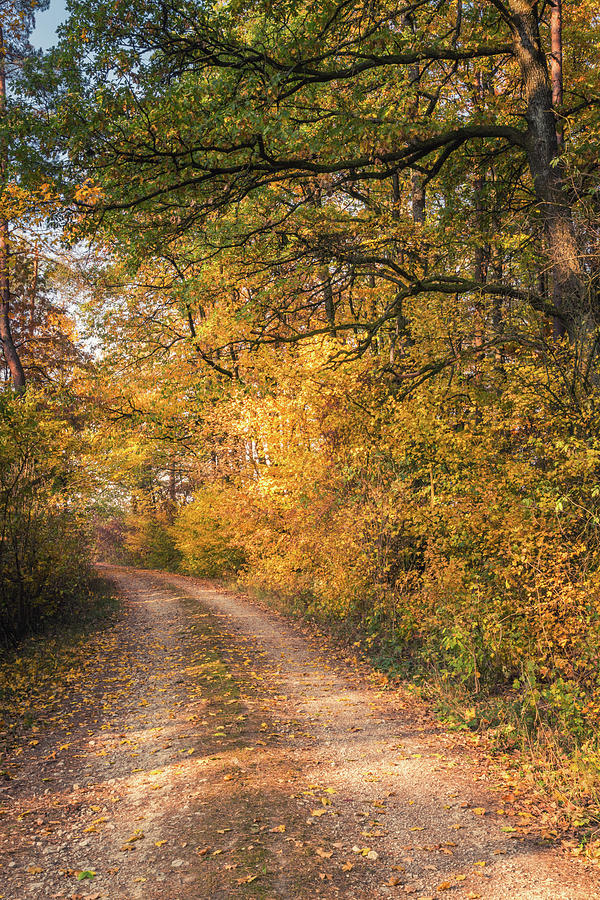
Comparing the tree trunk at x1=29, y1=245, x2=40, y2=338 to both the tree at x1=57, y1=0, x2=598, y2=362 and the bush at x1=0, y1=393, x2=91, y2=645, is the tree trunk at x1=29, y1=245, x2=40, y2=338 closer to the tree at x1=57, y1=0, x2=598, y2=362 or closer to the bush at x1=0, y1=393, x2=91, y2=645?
the bush at x1=0, y1=393, x2=91, y2=645

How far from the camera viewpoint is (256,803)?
5066 mm

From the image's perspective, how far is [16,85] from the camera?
7223 mm

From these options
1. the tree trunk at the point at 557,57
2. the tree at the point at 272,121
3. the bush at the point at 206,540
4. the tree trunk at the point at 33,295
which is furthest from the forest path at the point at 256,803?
the tree trunk at the point at 33,295

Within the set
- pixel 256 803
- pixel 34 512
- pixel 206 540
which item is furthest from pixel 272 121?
pixel 206 540

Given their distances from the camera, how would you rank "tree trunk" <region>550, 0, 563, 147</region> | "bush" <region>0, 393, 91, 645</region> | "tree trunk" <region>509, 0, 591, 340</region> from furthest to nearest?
"bush" <region>0, 393, 91, 645</region> < "tree trunk" <region>550, 0, 563, 147</region> < "tree trunk" <region>509, 0, 591, 340</region>

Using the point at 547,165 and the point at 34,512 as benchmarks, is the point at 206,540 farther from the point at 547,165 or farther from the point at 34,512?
the point at 547,165

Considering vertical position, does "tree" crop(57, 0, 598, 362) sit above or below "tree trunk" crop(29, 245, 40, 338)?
below

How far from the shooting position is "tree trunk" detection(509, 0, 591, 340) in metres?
7.27

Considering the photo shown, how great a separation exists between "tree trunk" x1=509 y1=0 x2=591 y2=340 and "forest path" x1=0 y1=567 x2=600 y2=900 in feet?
16.6

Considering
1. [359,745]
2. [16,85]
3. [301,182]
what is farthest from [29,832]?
[301,182]

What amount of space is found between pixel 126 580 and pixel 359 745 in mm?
19195

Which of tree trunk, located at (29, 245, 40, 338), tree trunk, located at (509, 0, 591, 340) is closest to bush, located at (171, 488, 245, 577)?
tree trunk, located at (29, 245, 40, 338)

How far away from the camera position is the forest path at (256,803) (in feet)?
13.3

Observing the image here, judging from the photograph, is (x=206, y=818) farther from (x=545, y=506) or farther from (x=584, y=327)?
(x=584, y=327)
